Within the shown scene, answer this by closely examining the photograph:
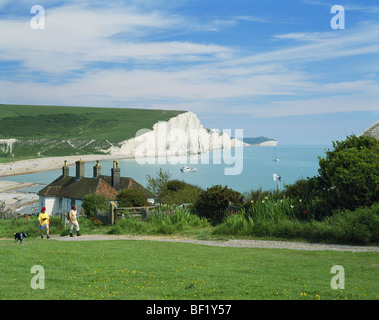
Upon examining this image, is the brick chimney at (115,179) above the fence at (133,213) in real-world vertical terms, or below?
above

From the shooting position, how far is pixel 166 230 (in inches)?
813

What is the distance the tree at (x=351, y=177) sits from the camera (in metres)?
17.0

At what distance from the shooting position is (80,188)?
4344 centimetres

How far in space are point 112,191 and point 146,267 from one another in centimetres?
3014

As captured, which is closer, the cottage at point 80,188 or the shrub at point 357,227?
the shrub at point 357,227

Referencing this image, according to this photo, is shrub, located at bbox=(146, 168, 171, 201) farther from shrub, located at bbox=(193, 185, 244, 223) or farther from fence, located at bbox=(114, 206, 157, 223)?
shrub, located at bbox=(193, 185, 244, 223)

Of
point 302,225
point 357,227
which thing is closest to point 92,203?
point 302,225

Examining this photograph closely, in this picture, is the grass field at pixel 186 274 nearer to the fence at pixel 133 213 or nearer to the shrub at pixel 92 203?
the fence at pixel 133 213

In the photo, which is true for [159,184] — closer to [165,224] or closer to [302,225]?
[165,224]

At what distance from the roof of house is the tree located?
78.6 ft

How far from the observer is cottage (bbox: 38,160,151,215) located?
41.0m

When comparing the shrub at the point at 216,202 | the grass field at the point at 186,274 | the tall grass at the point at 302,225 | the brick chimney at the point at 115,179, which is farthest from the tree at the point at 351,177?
the brick chimney at the point at 115,179

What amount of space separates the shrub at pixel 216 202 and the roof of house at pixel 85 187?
17.1 meters
